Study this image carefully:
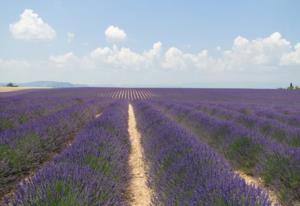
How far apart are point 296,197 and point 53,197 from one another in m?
2.70

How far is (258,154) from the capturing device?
528 cm

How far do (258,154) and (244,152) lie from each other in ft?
1.63

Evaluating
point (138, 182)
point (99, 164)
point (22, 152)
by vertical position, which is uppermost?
point (99, 164)

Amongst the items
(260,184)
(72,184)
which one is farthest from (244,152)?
(72,184)

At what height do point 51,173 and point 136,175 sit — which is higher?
point 51,173

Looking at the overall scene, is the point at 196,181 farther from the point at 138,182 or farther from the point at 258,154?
the point at 258,154

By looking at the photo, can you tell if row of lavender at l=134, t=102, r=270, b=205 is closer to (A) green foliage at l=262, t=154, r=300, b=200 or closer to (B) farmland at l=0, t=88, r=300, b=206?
(B) farmland at l=0, t=88, r=300, b=206

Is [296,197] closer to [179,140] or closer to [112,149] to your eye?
[179,140]

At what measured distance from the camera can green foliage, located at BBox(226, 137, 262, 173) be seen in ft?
18.1

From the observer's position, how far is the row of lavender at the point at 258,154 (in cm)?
397

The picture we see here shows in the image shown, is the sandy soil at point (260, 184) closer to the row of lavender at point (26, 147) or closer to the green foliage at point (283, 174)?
the green foliage at point (283, 174)

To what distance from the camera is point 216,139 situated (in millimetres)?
7066

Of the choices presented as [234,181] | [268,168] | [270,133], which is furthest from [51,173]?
[270,133]

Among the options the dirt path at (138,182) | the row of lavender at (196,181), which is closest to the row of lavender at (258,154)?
the row of lavender at (196,181)
